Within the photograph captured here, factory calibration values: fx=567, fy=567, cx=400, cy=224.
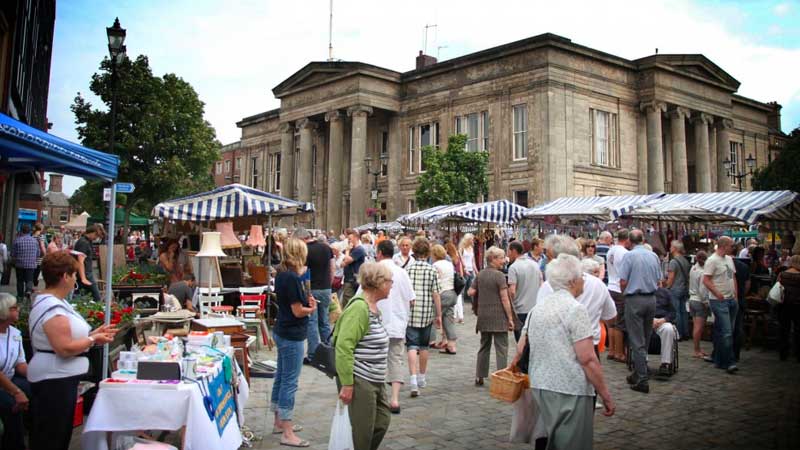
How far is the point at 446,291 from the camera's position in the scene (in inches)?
410

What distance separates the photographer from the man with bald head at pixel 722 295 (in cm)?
920

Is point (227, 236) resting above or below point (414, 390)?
above

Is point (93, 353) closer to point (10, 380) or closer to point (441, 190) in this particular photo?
point (10, 380)

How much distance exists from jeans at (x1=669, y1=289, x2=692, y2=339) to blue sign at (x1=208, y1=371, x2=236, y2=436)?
9.29 meters

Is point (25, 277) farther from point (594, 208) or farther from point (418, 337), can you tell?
point (594, 208)

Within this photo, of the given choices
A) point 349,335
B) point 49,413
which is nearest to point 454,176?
point 349,335

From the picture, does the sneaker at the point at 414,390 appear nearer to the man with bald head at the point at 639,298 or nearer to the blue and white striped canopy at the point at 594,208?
the man with bald head at the point at 639,298

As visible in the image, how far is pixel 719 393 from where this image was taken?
7867 millimetres

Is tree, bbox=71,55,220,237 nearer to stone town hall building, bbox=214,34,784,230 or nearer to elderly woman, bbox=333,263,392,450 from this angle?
stone town hall building, bbox=214,34,784,230

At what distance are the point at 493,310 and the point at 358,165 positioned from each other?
32.3 meters

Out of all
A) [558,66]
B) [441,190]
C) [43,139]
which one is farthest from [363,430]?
[558,66]

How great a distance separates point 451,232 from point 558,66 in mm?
13282

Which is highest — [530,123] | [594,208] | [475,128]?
[475,128]

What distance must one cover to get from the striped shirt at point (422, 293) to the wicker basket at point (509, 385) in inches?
113
